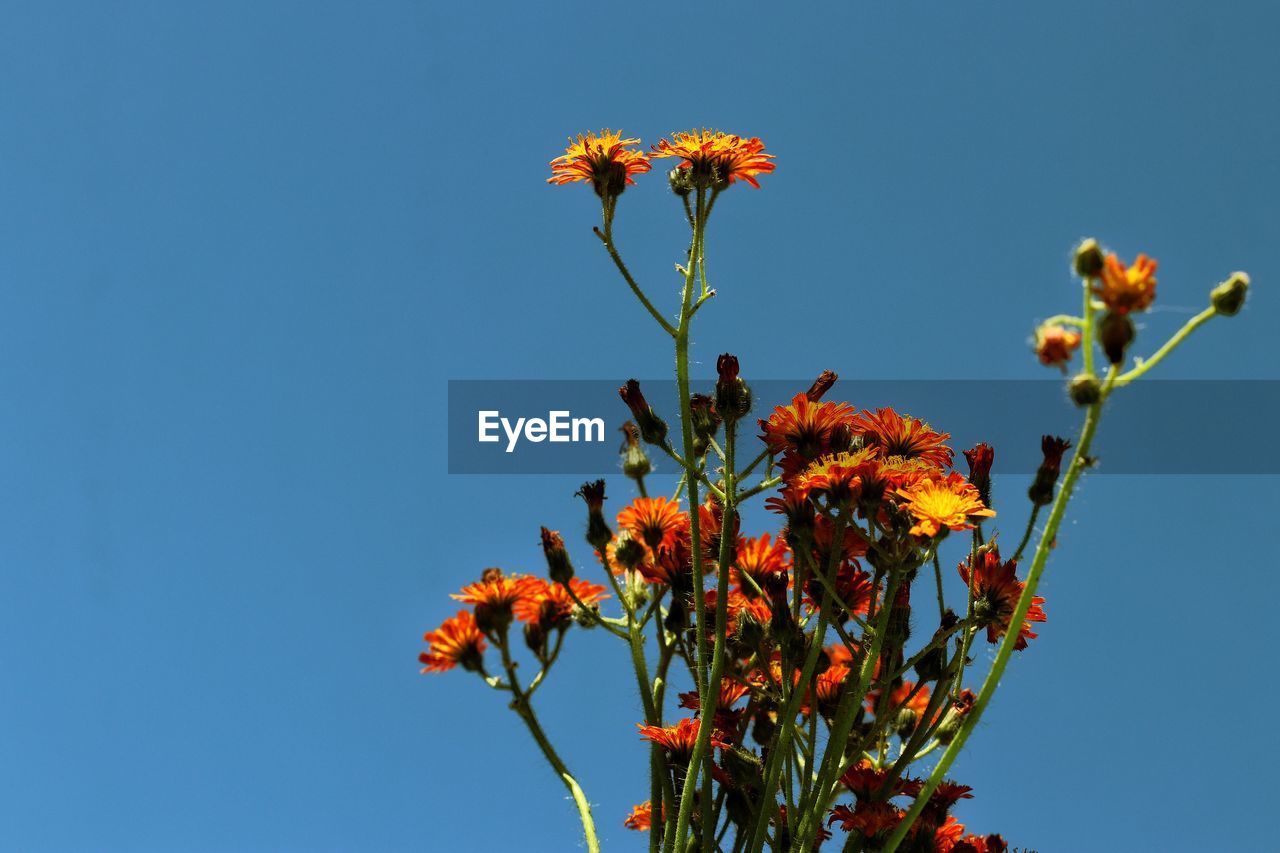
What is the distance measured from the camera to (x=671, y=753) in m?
2.88

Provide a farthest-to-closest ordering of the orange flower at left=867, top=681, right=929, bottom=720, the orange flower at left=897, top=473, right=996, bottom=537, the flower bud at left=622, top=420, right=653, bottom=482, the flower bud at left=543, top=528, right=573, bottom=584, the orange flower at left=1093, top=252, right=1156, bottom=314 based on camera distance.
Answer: the flower bud at left=622, top=420, right=653, bottom=482 → the orange flower at left=867, top=681, right=929, bottom=720 → the flower bud at left=543, top=528, right=573, bottom=584 → the orange flower at left=897, top=473, right=996, bottom=537 → the orange flower at left=1093, top=252, right=1156, bottom=314

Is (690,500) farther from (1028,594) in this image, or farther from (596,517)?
(1028,594)

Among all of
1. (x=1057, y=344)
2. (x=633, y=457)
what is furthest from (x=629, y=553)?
(x=1057, y=344)

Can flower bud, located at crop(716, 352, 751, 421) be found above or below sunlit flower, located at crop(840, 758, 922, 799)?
above

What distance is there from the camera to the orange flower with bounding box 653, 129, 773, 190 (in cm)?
313

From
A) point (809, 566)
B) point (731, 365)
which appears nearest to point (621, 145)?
point (731, 365)

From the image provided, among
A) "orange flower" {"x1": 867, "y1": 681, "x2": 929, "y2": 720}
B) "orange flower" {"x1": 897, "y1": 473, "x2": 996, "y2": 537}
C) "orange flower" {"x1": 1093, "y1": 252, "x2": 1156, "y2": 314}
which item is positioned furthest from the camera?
"orange flower" {"x1": 867, "y1": 681, "x2": 929, "y2": 720}

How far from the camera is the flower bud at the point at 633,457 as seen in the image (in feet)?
11.4

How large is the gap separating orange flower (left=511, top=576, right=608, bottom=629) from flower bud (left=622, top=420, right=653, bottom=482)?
0.45 m

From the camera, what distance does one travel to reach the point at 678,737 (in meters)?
2.86

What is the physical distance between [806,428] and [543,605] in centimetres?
86

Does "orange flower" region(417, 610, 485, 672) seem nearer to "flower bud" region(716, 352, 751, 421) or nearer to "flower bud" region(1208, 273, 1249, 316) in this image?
"flower bud" region(716, 352, 751, 421)

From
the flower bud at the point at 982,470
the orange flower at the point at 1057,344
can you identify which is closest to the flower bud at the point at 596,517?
the flower bud at the point at 982,470

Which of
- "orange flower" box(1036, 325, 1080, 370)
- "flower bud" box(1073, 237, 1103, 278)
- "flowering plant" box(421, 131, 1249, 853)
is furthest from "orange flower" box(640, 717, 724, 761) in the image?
"flower bud" box(1073, 237, 1103, 278)
